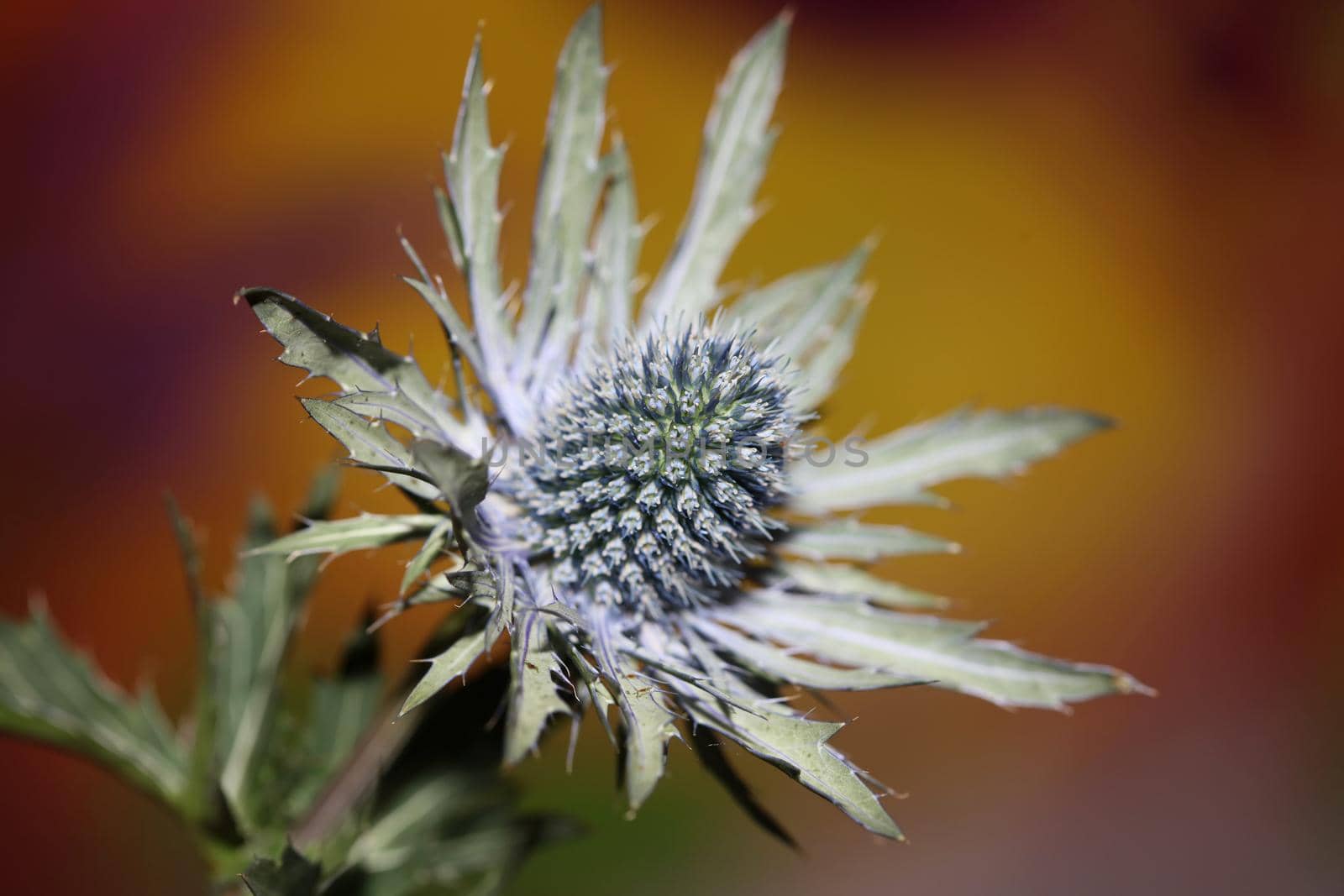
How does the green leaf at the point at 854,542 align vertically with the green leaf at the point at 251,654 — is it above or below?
below

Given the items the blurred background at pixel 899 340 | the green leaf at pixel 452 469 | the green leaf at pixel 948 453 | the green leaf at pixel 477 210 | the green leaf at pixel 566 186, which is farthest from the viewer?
the blurred background at pixel 899 340

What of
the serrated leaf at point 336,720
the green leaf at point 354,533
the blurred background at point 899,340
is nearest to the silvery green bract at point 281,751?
the serrated leaf at point 336,720

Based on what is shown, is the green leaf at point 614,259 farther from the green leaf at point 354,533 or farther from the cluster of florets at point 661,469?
the green leaf at point 354,533

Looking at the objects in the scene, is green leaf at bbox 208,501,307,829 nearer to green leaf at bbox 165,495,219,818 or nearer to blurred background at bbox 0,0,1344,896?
green leaf at bbox 165,495,219,818

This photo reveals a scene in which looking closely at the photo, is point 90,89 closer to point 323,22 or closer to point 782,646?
point 323,22

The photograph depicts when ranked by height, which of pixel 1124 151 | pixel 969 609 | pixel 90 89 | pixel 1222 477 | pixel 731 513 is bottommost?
pixel 1222 477

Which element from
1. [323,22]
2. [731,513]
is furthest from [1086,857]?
[323,22]

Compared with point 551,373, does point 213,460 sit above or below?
above
